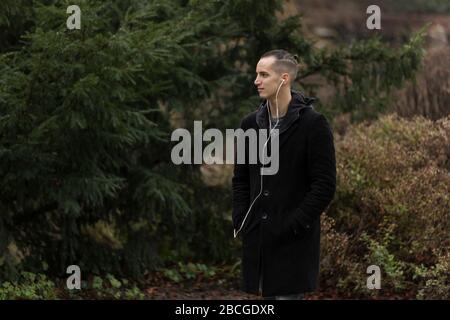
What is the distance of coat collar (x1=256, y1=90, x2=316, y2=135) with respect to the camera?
4488 millimetres

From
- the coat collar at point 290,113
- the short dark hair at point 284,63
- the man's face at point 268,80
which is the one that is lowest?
the coat collar at point 290,113

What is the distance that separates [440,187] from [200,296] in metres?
2.42

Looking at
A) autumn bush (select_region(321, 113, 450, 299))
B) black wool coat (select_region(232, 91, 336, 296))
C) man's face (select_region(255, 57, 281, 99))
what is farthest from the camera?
autumn bush (select_region(321, 113, 450, 299))

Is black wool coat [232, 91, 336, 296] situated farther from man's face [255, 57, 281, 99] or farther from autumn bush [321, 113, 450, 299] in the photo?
autumn bush [321, 113, 450, 299]

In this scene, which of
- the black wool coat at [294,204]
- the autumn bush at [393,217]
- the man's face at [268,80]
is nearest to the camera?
the black wool coat at [294,204]

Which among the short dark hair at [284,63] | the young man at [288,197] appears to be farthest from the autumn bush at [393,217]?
the short dark hair at [284,63]

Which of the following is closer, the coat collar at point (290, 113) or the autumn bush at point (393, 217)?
the coat collar at point (290, 113)

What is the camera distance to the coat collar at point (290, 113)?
4488 millimetres

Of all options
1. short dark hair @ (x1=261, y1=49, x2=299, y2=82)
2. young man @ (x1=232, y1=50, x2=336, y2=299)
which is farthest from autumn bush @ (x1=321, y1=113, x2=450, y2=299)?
short dark hair @ (x1=261, y1=49, x2=299, y2=82)

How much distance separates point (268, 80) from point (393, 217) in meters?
3.60

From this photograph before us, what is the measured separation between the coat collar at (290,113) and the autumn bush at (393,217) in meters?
3.06

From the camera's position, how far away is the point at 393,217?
7832 mm

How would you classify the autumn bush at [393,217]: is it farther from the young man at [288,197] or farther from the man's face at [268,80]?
the man's face at [268,80]

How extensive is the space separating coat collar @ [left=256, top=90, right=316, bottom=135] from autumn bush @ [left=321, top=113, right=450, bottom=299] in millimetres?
3058
